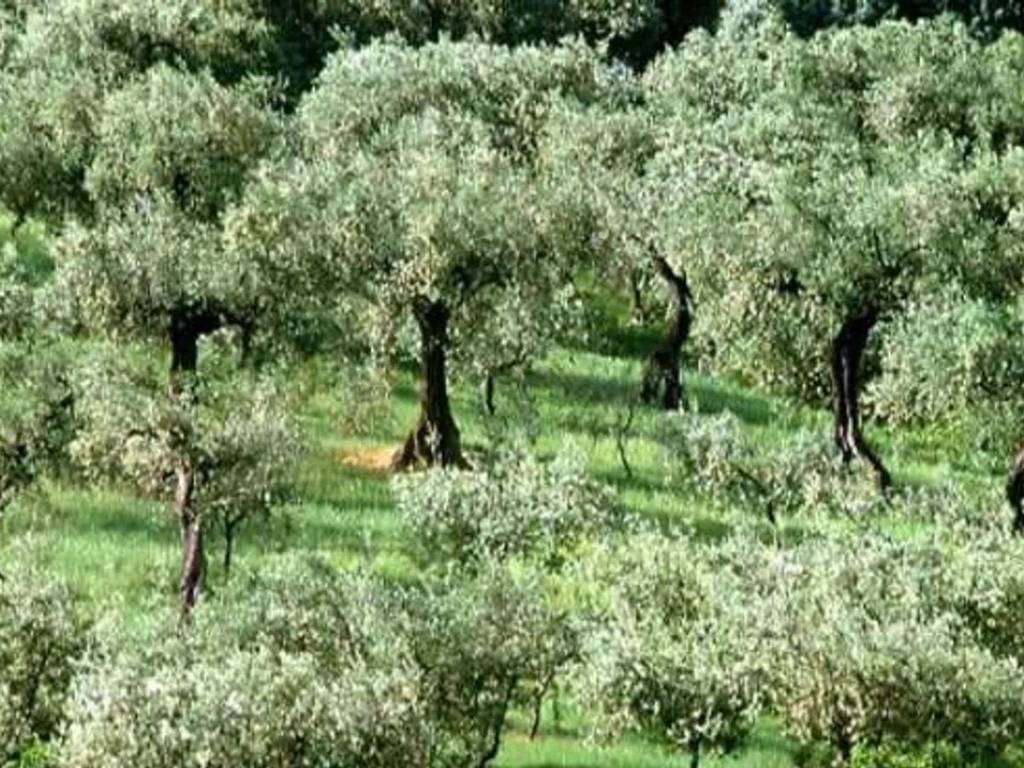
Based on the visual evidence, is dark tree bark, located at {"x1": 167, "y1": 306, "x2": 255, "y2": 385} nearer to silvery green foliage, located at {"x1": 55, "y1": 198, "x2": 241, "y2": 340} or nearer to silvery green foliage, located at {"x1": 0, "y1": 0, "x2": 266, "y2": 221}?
silvery green foliage, located at {"x1": 55, "y1": 198, "x2": 241, "y2": 340}

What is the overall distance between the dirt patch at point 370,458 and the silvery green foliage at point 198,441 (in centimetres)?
1082

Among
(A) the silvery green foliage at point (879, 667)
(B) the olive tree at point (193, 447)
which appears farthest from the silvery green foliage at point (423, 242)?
(A) the silvery green foliage at point (879, 667)

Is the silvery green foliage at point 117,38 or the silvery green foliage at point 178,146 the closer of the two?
the silvery green foliage at point 178,146

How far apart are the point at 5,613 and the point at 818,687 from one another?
13708 mm

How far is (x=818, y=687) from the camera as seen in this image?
104 ft

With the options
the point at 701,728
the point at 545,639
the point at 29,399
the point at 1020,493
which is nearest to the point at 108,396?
the point at 29,399

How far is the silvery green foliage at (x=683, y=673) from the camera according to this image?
30656mm

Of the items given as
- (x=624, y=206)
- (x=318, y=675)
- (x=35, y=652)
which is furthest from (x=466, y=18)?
(x=318, y=675)

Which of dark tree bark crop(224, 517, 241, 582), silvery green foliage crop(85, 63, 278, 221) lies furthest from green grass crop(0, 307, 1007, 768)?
silvery green foliage crop(85, 63, 278, 221)

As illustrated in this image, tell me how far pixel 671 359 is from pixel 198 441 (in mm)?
24225

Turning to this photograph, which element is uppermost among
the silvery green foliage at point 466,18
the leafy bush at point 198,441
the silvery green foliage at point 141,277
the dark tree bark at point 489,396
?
the silvery green foliage at point 466,18

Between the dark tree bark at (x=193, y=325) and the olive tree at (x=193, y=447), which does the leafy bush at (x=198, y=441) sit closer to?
the olive tree at (x=193, y=447)

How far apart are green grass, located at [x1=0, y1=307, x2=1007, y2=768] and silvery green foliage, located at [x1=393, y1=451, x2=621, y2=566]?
8.45ft

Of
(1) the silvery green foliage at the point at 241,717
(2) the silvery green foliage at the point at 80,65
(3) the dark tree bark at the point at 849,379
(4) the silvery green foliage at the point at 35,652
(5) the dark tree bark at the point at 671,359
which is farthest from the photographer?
(5) the dark tree bark at the point at 671,359
